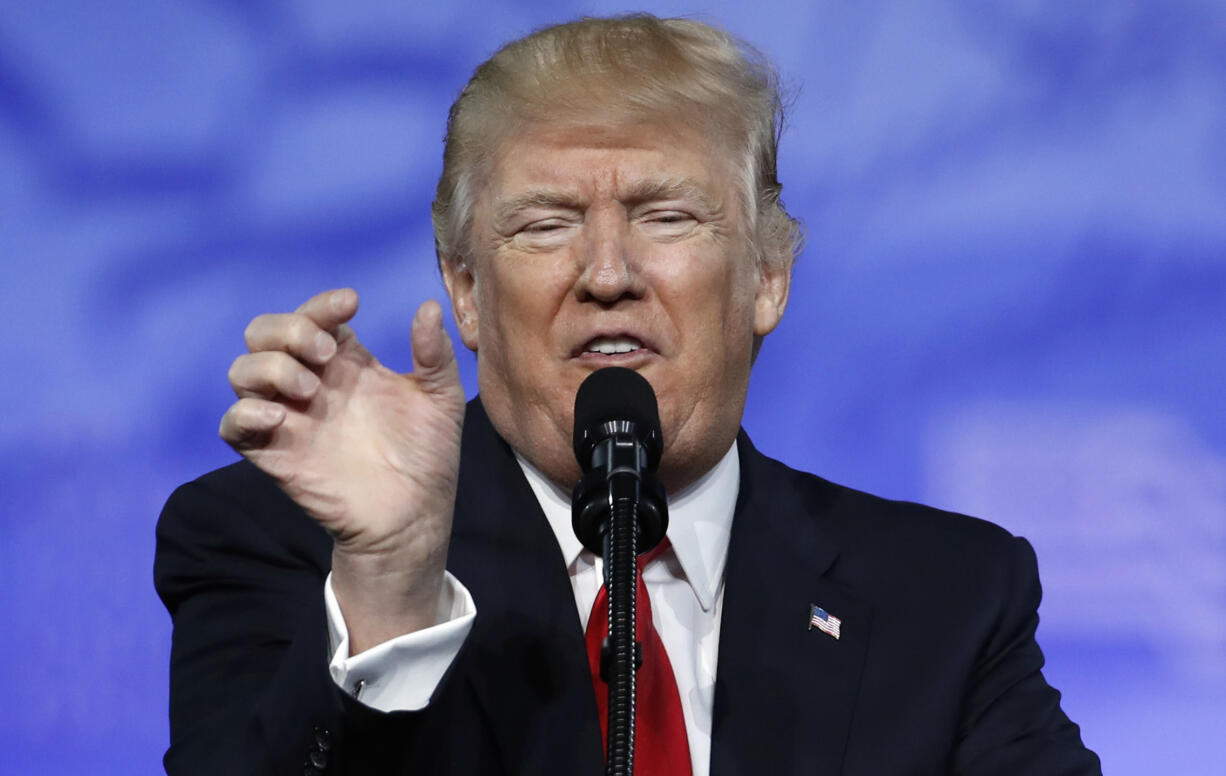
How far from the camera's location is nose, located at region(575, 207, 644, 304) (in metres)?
1.76

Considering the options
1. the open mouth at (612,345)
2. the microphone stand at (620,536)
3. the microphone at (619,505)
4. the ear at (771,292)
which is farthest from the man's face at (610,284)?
the microphone stand at (620,536)

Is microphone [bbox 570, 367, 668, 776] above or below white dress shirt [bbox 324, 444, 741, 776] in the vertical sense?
below

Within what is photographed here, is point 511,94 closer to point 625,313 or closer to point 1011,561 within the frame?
point 625,313

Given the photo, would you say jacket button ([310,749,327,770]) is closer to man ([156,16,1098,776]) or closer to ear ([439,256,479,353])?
man ([156,16,1098,776])

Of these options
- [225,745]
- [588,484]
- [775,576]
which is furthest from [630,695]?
[775,576]

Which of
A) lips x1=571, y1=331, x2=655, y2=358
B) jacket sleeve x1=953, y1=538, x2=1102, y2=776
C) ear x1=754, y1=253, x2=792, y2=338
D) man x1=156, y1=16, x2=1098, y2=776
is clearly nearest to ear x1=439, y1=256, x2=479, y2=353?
man x1=156, y1=16, x2=1098, y2=776

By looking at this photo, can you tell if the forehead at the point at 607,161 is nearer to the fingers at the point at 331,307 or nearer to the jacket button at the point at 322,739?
the fingers at the point at 331,307

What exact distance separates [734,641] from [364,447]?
655 mm

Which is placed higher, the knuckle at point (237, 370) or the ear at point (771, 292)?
the ear at point (771, 292)

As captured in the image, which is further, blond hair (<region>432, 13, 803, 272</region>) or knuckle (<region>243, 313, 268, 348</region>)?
blond hair (<region>432, 13, 803, 272</region>)

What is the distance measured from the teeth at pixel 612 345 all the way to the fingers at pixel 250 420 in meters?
0.61

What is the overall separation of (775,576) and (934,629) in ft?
0.76

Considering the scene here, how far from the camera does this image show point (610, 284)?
175cm

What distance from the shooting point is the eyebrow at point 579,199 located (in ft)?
6.05
